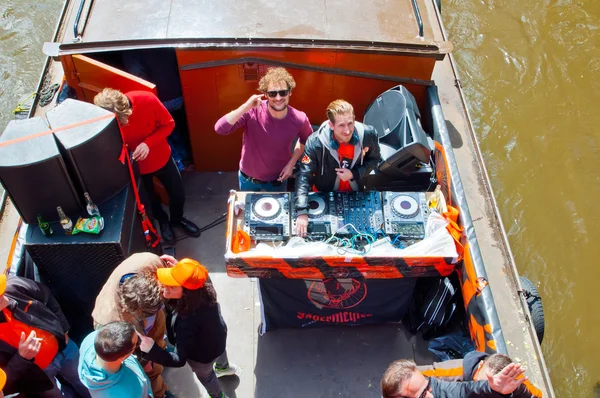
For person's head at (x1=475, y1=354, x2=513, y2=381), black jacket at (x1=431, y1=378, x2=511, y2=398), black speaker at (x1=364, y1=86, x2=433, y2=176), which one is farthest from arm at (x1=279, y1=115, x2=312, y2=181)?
person's head at (x1=475, y1=354, x2=513, y2=381)

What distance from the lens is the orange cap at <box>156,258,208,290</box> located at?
3.01 metres

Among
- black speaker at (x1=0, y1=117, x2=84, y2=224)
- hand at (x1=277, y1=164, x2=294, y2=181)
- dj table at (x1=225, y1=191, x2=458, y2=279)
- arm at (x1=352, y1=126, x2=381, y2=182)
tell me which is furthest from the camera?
hand at (x1=277, y1=164, x2=294, y2=181)

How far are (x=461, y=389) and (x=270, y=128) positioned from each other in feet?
7.67

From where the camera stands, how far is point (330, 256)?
3.71 metres

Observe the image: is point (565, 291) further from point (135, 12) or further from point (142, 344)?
point (135, 12)

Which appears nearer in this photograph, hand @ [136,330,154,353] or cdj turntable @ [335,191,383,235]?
hand @ [136,330,154,353]

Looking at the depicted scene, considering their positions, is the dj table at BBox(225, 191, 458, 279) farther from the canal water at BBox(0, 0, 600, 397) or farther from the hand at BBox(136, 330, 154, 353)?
the canal water at BBox(0, 0, 600, 397)

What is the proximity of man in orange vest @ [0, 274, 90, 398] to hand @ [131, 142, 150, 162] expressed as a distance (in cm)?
120

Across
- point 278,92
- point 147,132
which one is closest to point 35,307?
point 147,132

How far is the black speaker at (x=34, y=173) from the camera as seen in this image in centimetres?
334

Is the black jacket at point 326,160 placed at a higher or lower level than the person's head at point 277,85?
lower

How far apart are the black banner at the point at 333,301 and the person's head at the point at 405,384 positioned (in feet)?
3.67

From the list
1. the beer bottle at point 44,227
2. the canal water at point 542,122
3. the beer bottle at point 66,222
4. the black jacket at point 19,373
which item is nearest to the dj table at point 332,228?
the beer bottle at point 66,222

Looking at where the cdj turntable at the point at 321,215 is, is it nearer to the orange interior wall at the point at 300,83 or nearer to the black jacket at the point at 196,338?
the black jacket at the point at 196,338
